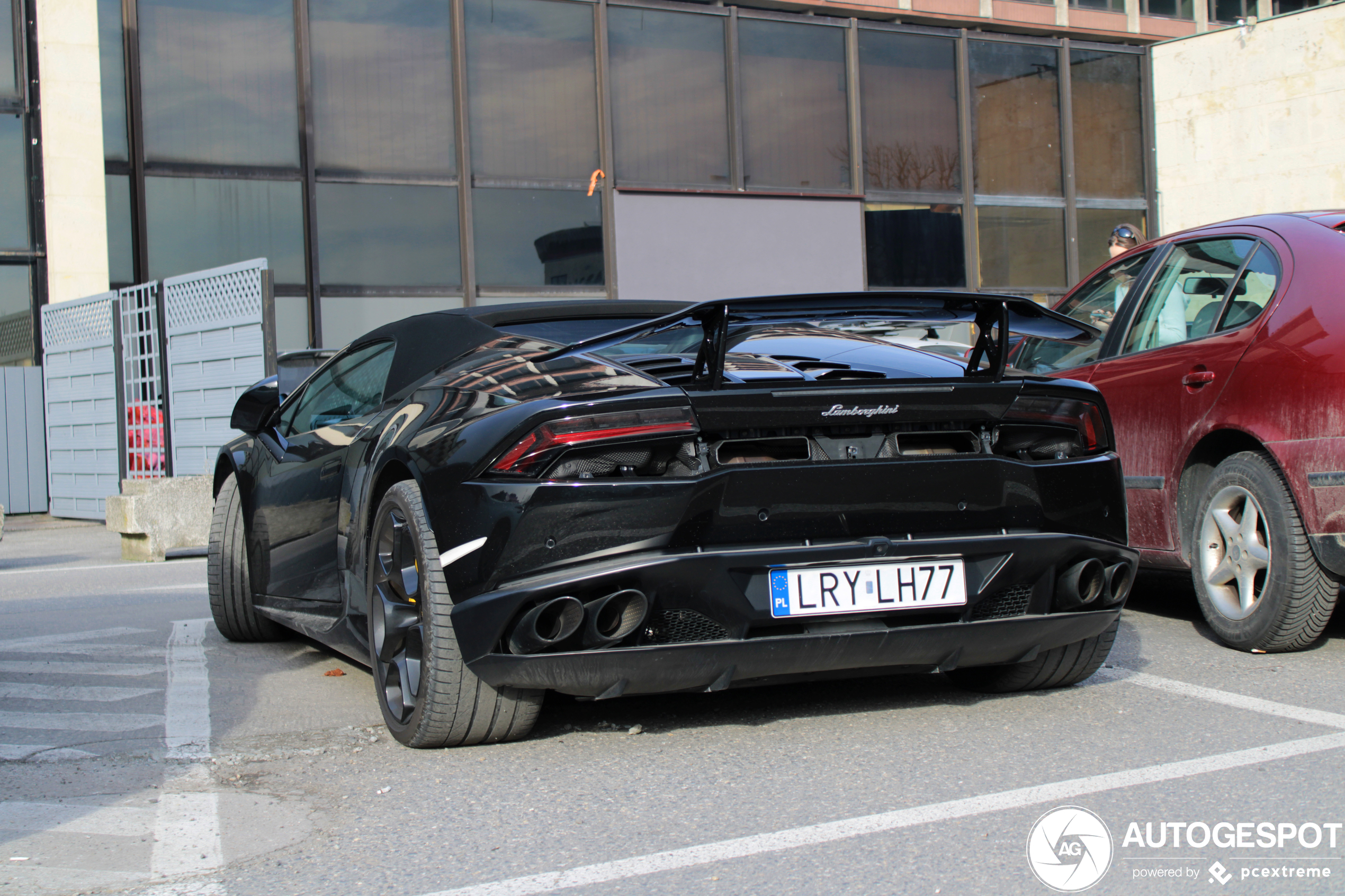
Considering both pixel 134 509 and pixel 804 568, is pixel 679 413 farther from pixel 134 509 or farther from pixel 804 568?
pixel 134 509

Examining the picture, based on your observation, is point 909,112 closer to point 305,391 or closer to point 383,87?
point 383,87

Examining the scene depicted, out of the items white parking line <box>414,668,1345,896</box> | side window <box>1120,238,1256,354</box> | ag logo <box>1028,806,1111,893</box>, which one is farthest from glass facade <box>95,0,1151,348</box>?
ag logo <box>1028,806,1111,893</box>

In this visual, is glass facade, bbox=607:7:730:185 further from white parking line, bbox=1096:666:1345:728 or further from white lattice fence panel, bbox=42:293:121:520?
white parking line, bbox=1096:666:1345:728

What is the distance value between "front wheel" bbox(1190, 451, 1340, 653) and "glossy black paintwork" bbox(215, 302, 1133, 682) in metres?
1.01

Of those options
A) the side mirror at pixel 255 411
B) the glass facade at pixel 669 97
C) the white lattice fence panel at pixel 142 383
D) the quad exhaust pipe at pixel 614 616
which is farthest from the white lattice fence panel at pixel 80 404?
the quad exhaust pipe at pixel 614 616

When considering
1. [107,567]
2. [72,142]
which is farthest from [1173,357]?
[72,142]

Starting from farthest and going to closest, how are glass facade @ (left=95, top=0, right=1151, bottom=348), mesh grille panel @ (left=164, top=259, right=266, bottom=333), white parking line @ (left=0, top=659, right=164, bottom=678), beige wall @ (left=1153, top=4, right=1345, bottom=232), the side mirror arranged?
beige wall @ (left=1153, top=4, right=1345, bottom=232) < glass facade @ (left=95, top=0, right=1151, bottom=348) < mesh grille panel @ (left=164, top=259, right=266, bottom=333) < the side mirror < white parking line @ (left=0, top=659, right=164, bottom=678)

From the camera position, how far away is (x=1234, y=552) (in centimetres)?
482

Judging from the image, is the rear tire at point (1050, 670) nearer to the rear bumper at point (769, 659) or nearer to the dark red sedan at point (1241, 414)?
the rear bumper at point (769, 659)

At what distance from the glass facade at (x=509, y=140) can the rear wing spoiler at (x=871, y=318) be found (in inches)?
490

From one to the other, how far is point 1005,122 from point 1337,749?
17.3 m

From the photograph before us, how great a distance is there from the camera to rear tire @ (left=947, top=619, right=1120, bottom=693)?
4.14 meters

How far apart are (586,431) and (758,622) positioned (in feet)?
2.14

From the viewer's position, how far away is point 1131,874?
2586mm
